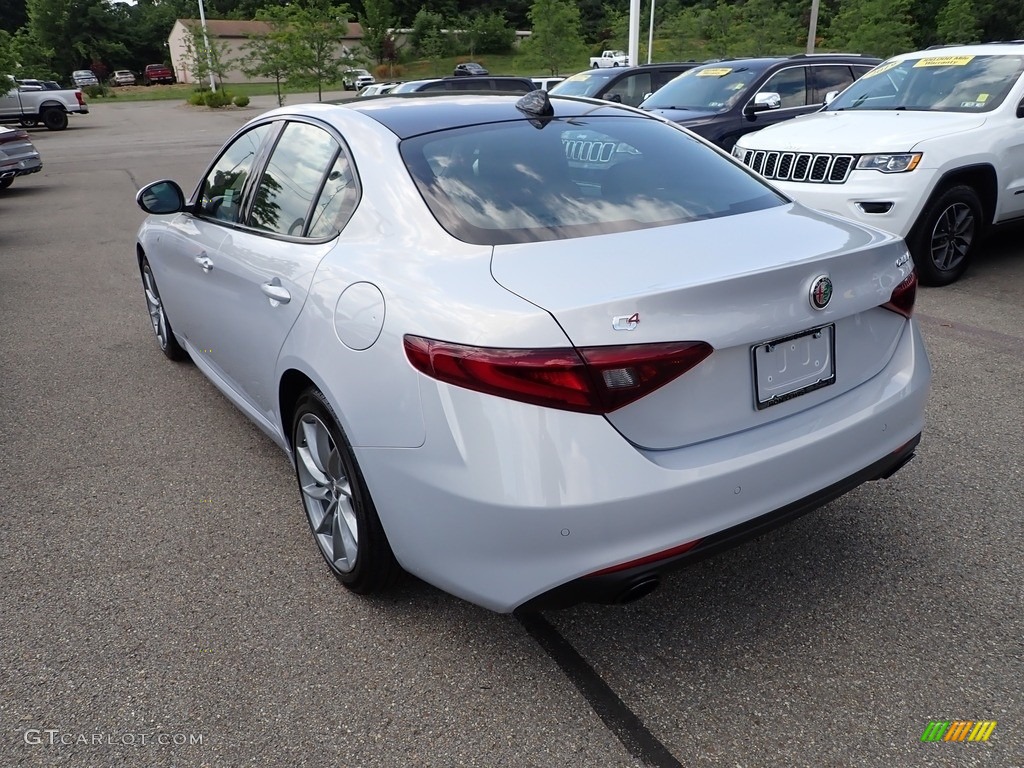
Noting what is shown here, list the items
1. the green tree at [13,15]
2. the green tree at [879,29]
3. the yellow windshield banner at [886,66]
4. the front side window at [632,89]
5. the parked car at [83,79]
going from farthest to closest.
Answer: the green tree at [13,15] → the parked car at [83,79] → the green tree at [879,29] → the front side window at [632,89] → the yellow windshield banner at [886,66]

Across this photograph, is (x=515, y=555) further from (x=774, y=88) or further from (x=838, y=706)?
(x=774, y=88)

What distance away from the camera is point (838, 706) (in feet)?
7.62

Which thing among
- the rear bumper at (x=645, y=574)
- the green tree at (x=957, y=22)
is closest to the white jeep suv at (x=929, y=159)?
the rear bumper at (x=645, y=574)

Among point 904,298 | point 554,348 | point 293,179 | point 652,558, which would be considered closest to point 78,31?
point 293,179

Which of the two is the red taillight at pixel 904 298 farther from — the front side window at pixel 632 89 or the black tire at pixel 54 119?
the black tire at pixel 54 119

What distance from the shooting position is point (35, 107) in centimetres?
3091

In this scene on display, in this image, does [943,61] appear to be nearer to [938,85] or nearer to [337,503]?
[938,85]

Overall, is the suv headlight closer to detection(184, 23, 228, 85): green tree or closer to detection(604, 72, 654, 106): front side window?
detection(604, 72, 654, 106): front side window

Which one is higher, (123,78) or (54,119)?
(123,78)

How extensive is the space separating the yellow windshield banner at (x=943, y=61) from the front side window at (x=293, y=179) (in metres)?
6.38

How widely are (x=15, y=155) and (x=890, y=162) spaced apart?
13.5 m

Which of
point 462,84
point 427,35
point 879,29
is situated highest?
point 427,35

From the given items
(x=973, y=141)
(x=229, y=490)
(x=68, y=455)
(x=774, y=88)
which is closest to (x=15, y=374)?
(x=68, y=455)

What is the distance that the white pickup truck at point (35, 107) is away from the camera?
30578 millimetres
